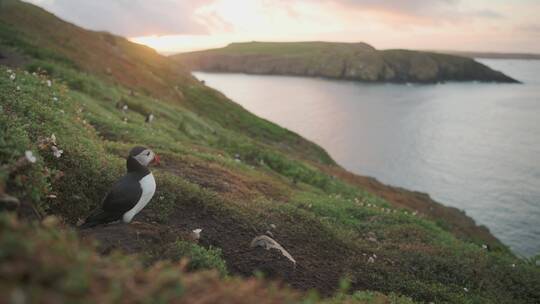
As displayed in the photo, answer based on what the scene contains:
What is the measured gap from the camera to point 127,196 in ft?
28.3

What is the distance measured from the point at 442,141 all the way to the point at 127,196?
260 ft

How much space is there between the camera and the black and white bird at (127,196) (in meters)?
8.64

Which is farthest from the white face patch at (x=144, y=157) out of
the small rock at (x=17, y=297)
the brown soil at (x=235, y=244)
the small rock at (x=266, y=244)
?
the small rock at (x=17, y=297)

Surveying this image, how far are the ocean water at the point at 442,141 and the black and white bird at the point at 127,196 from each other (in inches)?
1399

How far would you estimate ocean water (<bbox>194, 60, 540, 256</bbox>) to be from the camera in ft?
162

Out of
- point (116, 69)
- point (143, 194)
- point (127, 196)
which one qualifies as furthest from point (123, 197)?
point (116, 69)

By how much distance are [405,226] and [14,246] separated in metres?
16.7

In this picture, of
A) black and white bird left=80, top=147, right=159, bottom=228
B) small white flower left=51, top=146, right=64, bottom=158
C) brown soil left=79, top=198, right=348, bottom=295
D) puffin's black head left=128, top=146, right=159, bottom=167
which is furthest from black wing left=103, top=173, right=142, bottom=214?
small white flower left=51, top=146, right=64, bottom=158

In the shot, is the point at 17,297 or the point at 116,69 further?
the point at 116,69

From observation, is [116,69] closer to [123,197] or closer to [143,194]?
[143,194]

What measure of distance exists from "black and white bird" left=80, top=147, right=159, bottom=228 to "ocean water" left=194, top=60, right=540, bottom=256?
3553cm

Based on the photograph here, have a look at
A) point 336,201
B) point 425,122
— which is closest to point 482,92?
point 425,122

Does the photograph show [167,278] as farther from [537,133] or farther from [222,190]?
[537,133]

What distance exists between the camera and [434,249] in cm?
1552
